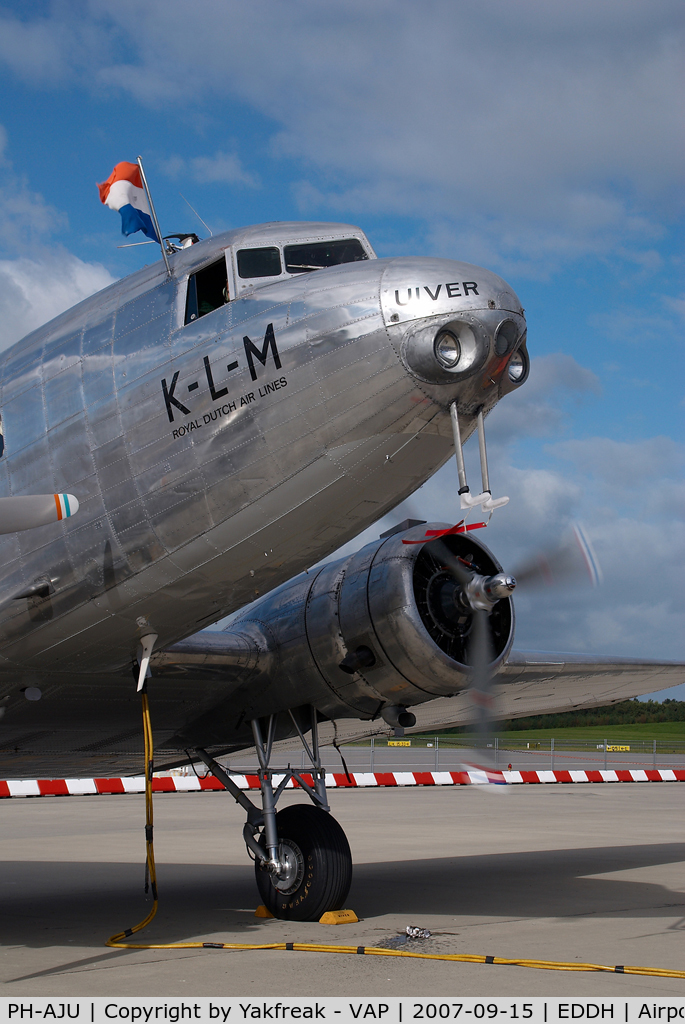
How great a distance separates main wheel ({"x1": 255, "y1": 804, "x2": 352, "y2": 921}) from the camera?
8.84 m

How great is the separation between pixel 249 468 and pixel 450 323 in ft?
5.37

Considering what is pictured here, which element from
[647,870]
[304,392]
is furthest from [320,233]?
[647,870]

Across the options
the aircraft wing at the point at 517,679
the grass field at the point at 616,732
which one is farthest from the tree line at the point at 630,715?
the aircraft wing at the point at 517,679

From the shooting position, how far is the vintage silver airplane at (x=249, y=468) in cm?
637

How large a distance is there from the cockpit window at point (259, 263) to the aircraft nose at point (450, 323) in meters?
1.04

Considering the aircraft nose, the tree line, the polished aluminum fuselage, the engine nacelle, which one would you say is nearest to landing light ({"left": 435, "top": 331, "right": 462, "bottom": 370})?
the aircraft nose

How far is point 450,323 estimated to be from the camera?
6.09 m

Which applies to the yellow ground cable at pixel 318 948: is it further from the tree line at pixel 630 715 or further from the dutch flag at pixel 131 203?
the tree line at pixel 630 715

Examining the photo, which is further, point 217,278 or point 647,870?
point 647,870

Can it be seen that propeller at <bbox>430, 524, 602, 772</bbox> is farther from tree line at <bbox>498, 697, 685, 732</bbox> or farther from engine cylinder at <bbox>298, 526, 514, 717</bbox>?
tree line at <bbox>498, 697, 685, 732</bbox>

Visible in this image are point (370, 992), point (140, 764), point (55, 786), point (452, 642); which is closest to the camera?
point (370, 992)

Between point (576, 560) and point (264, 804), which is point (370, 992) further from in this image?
point (576, 560)

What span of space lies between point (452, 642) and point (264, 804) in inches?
88.4

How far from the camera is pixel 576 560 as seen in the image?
29.2 ft
